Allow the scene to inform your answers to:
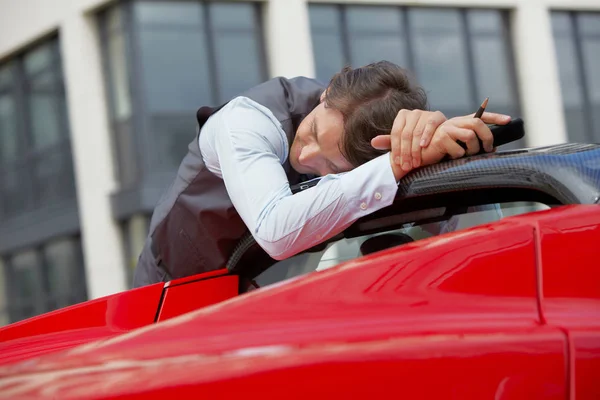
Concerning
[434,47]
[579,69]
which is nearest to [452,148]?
[434,47]

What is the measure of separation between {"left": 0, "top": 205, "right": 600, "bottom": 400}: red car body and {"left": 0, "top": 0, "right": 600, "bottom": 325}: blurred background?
30.7ft

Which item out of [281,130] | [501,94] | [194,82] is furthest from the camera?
[501,94]

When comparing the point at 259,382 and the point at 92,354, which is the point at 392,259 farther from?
the point at 92,354

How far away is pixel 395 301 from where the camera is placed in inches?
43.9

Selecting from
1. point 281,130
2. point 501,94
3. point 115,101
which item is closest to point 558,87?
point 501,94

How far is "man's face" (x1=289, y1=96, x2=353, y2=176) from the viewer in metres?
1.96

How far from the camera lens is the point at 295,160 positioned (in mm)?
2055

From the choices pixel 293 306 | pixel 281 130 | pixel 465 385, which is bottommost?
pixel 465 385

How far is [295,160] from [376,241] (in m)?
0.49

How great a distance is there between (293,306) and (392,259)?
0.51 feet

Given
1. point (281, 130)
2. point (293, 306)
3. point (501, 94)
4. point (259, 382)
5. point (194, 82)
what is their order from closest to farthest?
1. point (259, 382)
2. point (293, 306)
3. point (281, 130)
4. point (194, 82)
5. point (501, 94)

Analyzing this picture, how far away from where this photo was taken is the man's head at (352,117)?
191cm

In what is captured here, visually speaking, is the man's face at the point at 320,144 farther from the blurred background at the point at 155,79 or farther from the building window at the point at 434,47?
the building window at the point at 434,47

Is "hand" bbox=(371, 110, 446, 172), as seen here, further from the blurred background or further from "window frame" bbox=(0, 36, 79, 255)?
"window frame" bbox=(0, 36, 79, 255)
